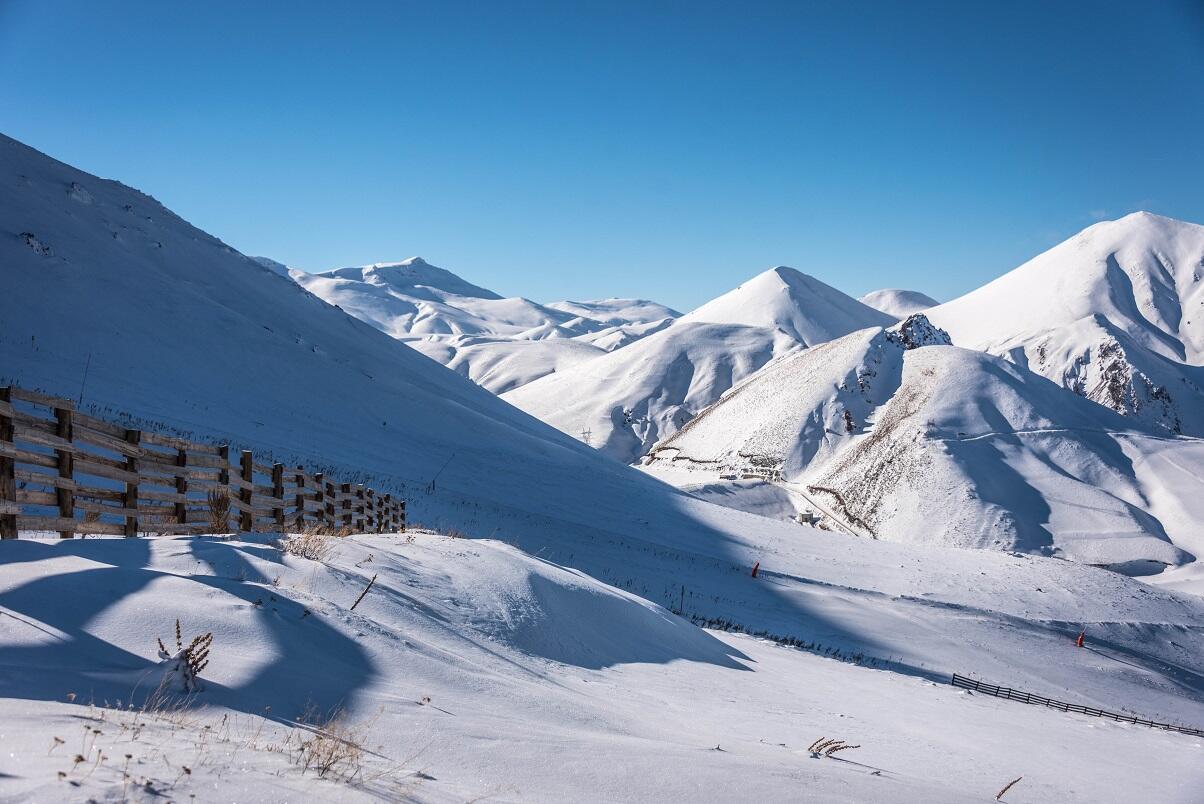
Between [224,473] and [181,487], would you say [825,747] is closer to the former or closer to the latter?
[181,487]

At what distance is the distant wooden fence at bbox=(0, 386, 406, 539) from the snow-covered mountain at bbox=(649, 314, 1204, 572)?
139 ft

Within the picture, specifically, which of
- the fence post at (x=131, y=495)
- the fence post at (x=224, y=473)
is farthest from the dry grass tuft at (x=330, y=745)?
the fence post at (x=224, y=473)

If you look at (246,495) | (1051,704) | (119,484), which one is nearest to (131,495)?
(246,495)

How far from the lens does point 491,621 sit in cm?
830

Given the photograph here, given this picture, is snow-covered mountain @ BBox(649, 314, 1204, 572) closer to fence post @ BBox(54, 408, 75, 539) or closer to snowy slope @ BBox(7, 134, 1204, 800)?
snowy slope @ BBox(7, 134, 1204, 800)

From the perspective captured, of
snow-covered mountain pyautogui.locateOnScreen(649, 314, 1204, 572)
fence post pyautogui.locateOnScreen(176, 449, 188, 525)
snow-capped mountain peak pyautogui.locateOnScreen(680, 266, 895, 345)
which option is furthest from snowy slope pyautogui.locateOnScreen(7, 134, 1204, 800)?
snow-capped mountain peak pyautogui.locateOnScreen(680, 266, 895, 345)

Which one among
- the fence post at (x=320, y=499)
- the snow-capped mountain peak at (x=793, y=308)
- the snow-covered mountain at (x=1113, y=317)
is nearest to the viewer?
the fence post at (x=320, y=499)

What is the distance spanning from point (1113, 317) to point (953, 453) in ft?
335

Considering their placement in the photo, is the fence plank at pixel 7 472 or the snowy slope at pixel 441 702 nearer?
the snowy slope at pixel 441 702

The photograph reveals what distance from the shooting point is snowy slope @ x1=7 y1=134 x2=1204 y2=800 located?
452cm

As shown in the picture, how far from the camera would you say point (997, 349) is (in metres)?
120

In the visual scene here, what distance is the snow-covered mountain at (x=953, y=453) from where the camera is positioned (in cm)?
4759

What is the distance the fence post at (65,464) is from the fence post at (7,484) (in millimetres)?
674

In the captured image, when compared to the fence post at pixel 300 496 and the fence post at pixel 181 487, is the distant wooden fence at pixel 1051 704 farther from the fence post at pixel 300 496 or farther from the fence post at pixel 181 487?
the fence post at pixel 181 487
